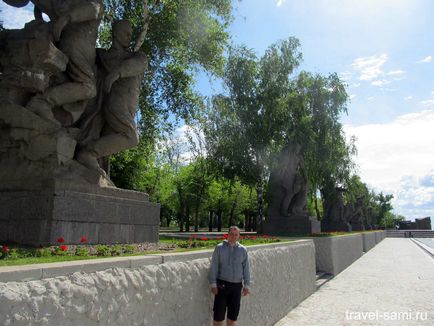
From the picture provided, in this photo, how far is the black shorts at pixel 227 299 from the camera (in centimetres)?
495

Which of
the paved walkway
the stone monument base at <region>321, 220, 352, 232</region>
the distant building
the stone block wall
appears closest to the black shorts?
the paved walkway

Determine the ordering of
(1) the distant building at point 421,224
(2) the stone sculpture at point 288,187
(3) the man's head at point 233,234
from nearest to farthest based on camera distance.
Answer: (3) the man's head at point 233,234 < (2) the stone sculpture at point 288,187 < (1) the distant building at point 421,224

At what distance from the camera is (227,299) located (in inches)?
200

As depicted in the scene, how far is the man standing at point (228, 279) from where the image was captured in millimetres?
4949

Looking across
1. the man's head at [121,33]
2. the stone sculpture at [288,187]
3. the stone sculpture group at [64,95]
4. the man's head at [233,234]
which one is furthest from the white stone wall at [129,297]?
the stone sculpture at [288,187]

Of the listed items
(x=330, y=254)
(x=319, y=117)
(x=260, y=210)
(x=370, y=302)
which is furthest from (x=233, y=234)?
(x=319, y=117)

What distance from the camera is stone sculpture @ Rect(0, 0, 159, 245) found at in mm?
6312

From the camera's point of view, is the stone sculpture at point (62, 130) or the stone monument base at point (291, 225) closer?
the stone sculpture at point (62, 130)

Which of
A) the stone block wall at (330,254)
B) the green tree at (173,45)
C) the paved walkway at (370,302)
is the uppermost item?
the green tree at (173,45)

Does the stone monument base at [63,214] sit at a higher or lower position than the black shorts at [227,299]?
higher

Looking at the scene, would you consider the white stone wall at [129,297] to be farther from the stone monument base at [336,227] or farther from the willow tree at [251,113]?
the stone monument base at [336,227]

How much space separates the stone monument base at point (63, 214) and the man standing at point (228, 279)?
2.50 metres

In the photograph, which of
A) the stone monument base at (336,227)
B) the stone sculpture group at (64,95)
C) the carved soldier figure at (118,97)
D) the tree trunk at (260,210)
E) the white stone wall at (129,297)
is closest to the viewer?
the white stone wall at (129,297)

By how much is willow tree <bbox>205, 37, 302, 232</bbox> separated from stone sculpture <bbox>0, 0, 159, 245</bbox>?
16.1 meters
